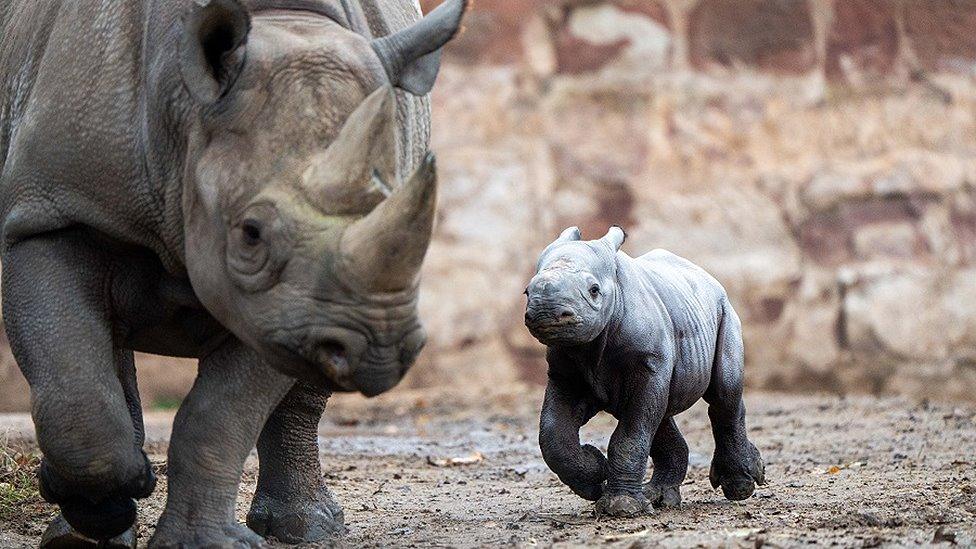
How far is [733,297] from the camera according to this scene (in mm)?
11508

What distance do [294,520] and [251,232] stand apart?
151 cm

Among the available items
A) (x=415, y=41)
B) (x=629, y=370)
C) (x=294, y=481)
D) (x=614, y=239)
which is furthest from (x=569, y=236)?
(x=415, y=41)

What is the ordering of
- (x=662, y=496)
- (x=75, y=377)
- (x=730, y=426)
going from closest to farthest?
(x=75, y=377)
(x=662, y=496)
(x=730, y=426)

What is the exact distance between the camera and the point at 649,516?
17.4 feet

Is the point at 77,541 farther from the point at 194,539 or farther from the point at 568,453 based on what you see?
the point at 568,453

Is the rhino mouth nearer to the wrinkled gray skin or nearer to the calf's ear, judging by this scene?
the wrinkled gray skin

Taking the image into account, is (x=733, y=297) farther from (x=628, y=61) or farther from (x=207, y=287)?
(x=207, y=287)

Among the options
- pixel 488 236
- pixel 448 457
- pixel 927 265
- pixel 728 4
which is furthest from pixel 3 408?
pixel 927 265

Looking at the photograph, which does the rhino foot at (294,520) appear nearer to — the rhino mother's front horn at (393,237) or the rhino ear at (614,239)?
the rhino ear at (614,239)

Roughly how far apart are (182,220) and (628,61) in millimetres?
7629

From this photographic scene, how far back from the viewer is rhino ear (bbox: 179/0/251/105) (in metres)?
4.11

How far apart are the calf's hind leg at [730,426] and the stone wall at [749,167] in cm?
525

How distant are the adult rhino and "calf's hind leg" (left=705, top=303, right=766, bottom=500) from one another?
1.69 meters

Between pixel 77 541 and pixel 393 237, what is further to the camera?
pixel 77 541
